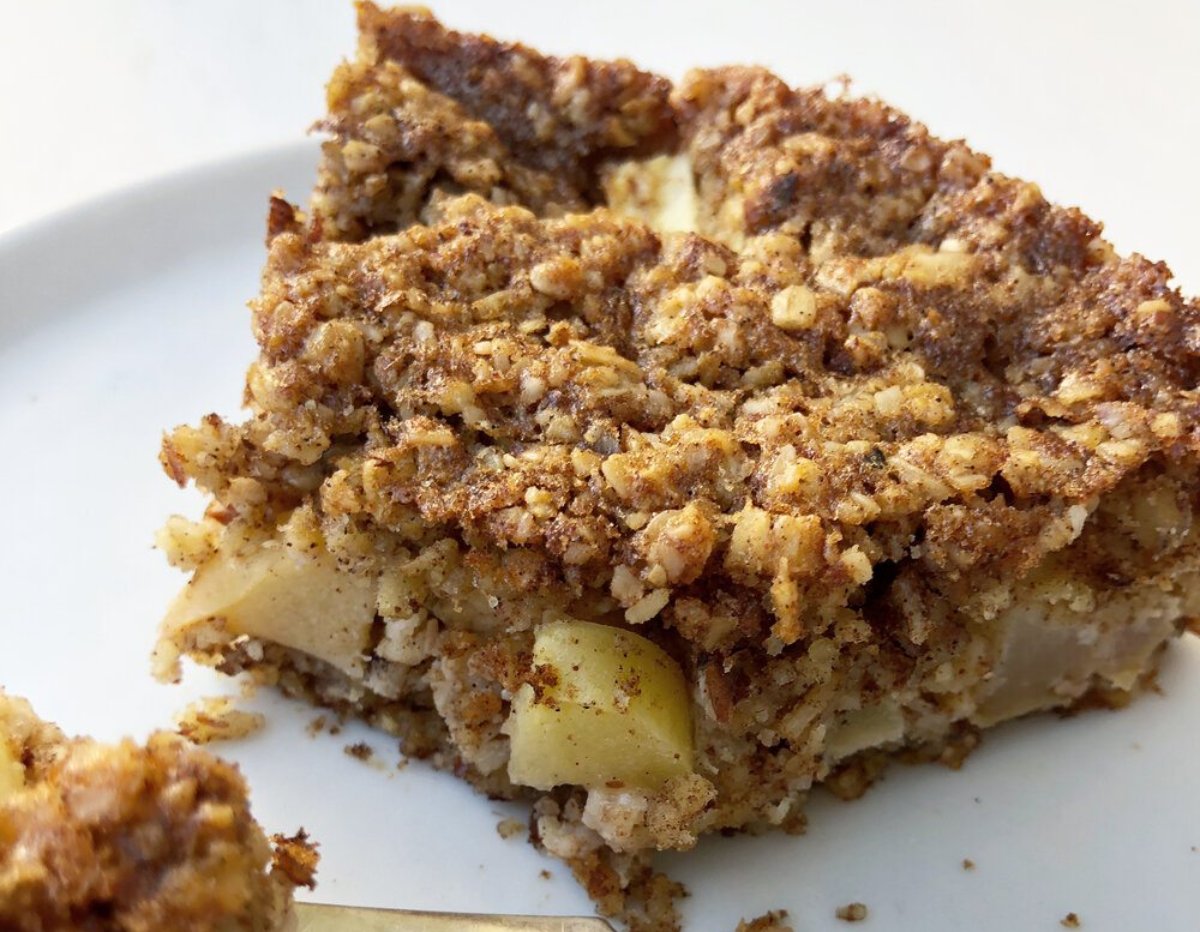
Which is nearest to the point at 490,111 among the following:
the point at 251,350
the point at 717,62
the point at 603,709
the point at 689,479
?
the point at 251,350

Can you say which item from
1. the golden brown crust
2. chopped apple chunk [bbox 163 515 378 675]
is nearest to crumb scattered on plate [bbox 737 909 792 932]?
chopped apple chunk [bbox 163 515 378 675]

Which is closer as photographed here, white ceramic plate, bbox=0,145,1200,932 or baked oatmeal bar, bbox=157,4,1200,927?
baked oatmeal bar, bbox=157,4,1200,927

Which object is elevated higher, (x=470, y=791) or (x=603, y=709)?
(x=603, y=709)

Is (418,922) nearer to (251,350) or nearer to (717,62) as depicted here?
(251,350)

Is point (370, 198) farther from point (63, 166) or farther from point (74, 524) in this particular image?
point (63, 166)

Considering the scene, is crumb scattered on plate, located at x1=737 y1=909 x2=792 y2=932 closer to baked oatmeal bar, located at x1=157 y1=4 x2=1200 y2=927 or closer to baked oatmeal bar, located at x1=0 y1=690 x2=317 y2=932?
baked oatmeal bar, located at x1=157 y1=4 x2=1200 y2=927

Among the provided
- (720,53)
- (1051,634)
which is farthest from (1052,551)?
(720,53)

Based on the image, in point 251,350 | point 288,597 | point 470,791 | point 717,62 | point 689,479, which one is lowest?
point 470,791
